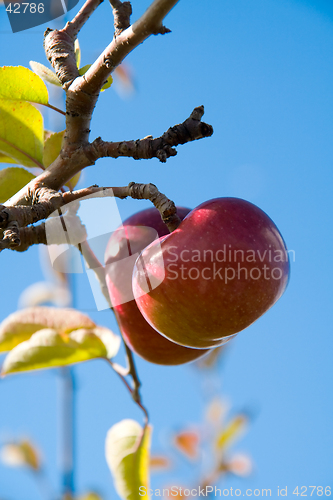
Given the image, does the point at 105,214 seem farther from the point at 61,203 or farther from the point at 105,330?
the point at 105,330

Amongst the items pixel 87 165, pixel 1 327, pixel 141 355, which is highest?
pixel 87 165

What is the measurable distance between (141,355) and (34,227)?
441 mm

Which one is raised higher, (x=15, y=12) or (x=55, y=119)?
(x=15, y=12)

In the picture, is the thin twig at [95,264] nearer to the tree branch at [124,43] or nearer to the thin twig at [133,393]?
the thin twig at [133,393]

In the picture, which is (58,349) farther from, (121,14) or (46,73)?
(121,14)

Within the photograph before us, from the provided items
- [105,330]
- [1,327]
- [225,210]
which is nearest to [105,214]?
[225,210]

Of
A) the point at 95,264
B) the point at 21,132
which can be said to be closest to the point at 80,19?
the point at 21,132

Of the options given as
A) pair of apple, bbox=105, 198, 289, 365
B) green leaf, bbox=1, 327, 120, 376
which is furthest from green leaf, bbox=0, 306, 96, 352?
pair of apple, bbox=105, 198, 289, 365

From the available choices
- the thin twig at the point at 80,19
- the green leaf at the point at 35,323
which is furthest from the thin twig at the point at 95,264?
the thin twig at the point at 80,19

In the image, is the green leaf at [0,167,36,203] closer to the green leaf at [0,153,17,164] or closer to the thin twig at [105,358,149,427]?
the green leaf at [0,153,17,164]

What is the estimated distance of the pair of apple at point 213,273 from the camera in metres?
0.75

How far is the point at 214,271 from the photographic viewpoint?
75 cm

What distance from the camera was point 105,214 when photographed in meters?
0.89

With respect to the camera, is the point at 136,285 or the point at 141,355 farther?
the point at 141,355
